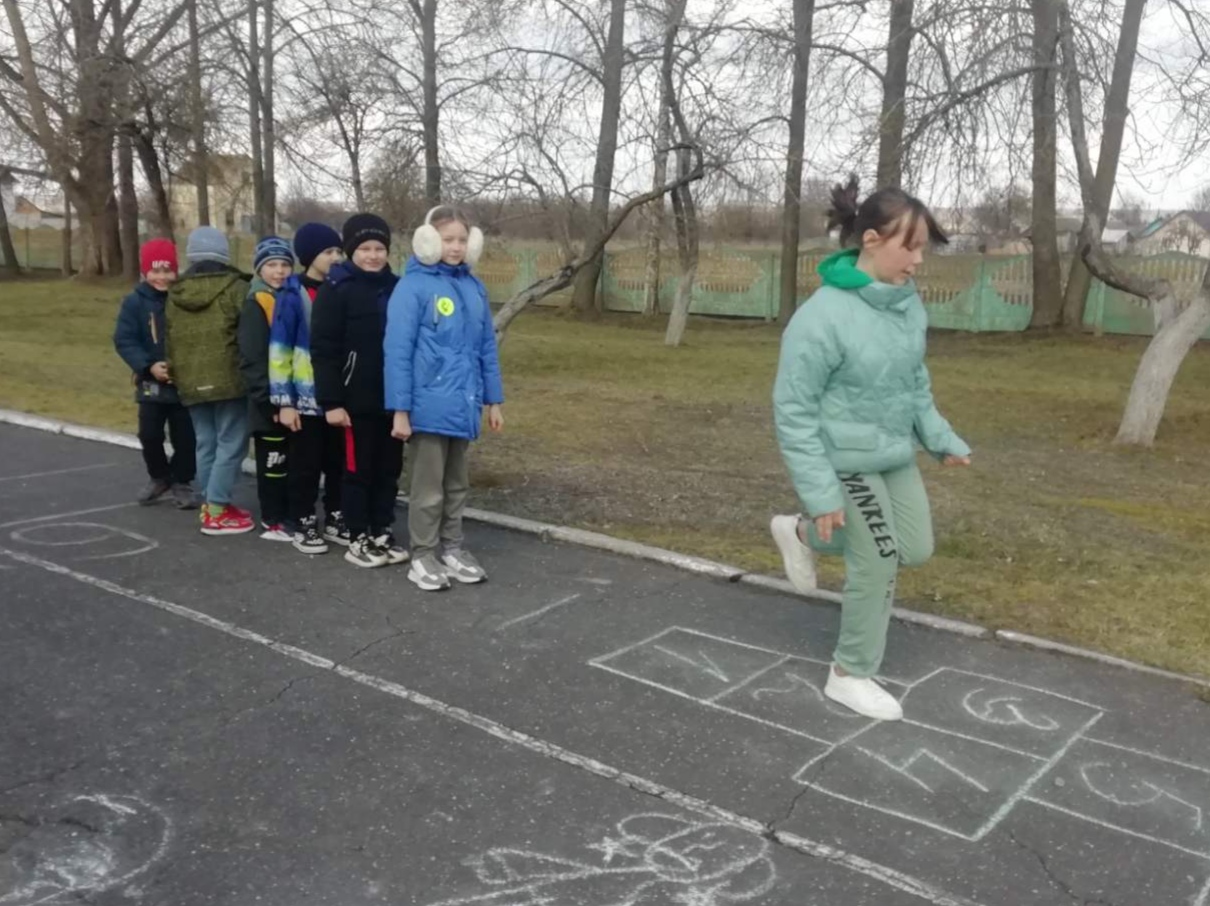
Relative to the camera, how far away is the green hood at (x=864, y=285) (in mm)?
3965

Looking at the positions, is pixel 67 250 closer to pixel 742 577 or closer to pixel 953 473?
pixel 953 473

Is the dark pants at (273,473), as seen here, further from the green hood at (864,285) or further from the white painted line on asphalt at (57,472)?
A: the green hood at (864,285)

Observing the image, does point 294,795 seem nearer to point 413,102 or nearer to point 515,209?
point 515,209

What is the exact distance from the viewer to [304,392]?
19.8 ft

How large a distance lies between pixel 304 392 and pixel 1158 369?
301 inches

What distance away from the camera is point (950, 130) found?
31.9 ft

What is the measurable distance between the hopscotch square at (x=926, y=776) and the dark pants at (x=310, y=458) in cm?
329

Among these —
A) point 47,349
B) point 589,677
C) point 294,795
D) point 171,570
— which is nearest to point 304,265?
point 171,570

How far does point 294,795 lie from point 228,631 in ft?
5.20

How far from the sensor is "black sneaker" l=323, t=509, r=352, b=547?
20.7 feet

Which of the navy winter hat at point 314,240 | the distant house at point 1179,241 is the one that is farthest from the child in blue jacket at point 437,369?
the distant house at point 1179,241

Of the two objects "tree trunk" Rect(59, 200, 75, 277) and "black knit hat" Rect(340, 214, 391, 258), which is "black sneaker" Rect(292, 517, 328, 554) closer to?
"black knit hat" Rect(340, 214, 391, 258)

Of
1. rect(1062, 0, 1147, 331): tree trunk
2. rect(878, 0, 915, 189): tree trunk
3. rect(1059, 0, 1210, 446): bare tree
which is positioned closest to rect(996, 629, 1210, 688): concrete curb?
rect(878, 0, 915, 189): tree trunk

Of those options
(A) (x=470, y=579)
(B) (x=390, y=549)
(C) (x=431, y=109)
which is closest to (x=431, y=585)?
(A) (x=470, y=579)
